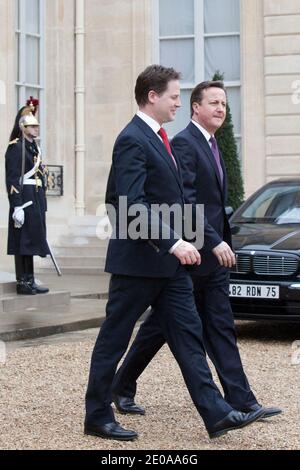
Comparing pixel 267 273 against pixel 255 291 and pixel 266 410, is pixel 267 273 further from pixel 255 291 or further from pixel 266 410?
pixel 266 410

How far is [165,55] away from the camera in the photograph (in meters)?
18.4

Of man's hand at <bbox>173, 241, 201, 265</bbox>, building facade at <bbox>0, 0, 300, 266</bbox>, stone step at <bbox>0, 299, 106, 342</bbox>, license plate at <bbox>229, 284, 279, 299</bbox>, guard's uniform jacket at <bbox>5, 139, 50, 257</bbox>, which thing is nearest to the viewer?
man's hand at <bbox>173, 241, 201, 265</bbox>

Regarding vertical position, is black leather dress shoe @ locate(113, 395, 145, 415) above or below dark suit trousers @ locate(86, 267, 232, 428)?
below

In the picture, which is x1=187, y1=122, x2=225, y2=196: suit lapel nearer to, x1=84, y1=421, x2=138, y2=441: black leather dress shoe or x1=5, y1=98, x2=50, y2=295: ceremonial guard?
x1=84, y1=421, x2=138, y2=441: black leather dress shoe

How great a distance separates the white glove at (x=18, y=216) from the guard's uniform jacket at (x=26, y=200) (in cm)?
6

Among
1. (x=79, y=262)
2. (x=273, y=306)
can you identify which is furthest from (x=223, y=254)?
(x=79, y=262)

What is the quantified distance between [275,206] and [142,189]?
5.45m

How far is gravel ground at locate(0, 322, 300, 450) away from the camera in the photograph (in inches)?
218

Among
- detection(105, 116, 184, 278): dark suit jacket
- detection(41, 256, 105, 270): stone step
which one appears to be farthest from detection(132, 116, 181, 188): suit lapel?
detection(41, 256, 105, 270): stone step

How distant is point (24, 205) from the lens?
37.5 feet

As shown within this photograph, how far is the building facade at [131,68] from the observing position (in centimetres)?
1742

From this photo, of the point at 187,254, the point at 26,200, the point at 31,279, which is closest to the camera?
the point at 187,254

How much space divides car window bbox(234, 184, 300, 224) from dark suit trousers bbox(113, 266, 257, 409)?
415 cm

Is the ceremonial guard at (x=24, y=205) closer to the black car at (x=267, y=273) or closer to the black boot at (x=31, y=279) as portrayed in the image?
the black boot at (x=31, y=279)
